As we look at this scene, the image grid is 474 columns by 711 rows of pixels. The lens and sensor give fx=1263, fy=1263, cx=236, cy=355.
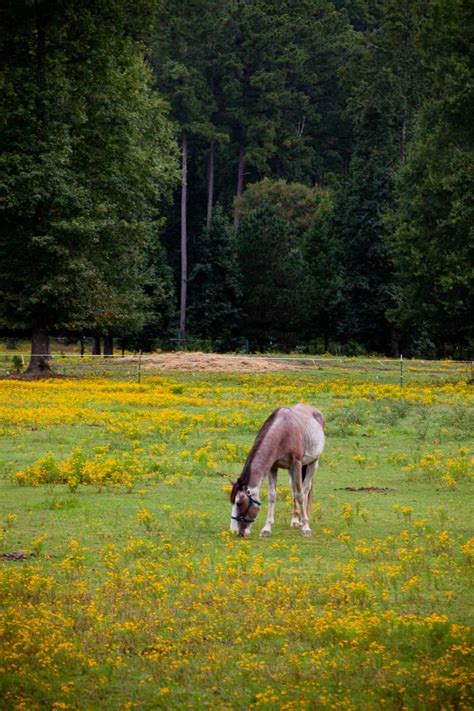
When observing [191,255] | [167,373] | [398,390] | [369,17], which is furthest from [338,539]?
[369,17]

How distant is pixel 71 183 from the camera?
49.1 m

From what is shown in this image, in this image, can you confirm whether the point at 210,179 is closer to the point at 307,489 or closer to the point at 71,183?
the point at 71,183

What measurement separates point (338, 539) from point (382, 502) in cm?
347

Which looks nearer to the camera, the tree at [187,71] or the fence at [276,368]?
the fence at [276,368]

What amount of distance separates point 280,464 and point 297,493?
44cm

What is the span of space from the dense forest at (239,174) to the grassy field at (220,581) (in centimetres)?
814

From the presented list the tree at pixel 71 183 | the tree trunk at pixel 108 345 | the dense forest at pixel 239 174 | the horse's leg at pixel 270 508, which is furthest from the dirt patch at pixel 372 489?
the tree trunk at pixel 108 345

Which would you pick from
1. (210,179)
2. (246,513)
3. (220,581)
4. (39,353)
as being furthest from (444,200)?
(210,179)

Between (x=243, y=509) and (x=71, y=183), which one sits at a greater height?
(x=71, y=183)

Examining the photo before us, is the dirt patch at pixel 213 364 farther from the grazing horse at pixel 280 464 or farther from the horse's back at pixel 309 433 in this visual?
the grazing horse at pixel 280 464

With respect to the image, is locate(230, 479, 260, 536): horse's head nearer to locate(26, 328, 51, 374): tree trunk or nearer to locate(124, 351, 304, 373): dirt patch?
locate(26, 328, 51, 374): tree trunk

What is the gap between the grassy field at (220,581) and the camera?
386 inches

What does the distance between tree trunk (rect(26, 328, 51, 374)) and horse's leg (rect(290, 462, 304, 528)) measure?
34.9 meters

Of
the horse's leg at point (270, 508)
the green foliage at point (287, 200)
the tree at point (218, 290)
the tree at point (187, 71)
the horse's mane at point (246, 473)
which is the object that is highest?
the tree at point (187, 71)
